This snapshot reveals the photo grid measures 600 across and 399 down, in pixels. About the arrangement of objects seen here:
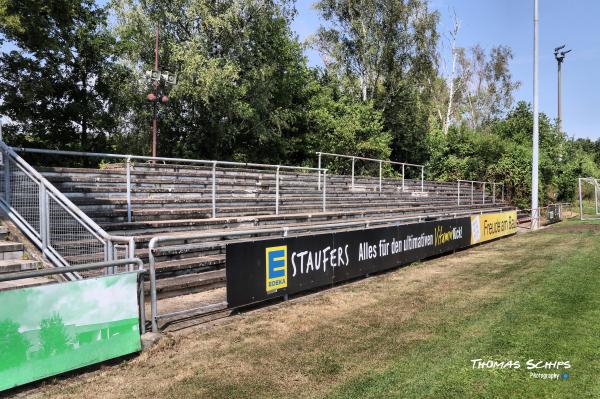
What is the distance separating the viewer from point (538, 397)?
14.5 ft

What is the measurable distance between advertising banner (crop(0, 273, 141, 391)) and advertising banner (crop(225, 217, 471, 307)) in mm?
1837

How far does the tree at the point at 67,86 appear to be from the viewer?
25.7 metres

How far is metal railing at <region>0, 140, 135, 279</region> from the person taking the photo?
21.7 ft

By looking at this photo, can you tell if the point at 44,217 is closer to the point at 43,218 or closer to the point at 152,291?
the point at 43,218

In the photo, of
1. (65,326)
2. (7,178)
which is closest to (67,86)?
(7,178)

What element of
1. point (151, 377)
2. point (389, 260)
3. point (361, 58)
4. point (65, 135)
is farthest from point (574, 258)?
point (65, 135)

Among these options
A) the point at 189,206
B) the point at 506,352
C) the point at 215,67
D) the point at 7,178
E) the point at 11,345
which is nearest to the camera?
the point at 11,345

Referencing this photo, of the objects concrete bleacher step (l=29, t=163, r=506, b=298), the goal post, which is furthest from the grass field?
the goal post

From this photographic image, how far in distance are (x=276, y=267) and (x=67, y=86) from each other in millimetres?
25841

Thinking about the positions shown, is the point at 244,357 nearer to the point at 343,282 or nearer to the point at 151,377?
the point at 151,377

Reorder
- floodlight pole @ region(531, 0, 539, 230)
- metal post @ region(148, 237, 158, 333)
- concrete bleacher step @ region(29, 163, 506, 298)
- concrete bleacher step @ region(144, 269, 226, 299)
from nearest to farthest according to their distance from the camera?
metal post @ region(148, 237, 158, 333) → concrete bleacher step @ region(144, 269, 226, 299) → concrete bleacher step @ region(29, 163, 506, 298) → floodlight pole @ region(531, 0, 539, 230)

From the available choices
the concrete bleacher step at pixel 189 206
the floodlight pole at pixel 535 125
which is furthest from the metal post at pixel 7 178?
the floodlight pole at pixel 535 125

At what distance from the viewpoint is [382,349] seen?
5816mm

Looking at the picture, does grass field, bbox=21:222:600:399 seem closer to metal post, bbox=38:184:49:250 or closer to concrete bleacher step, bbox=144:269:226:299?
concrete bleacher step, bbox=144:269:226:299
